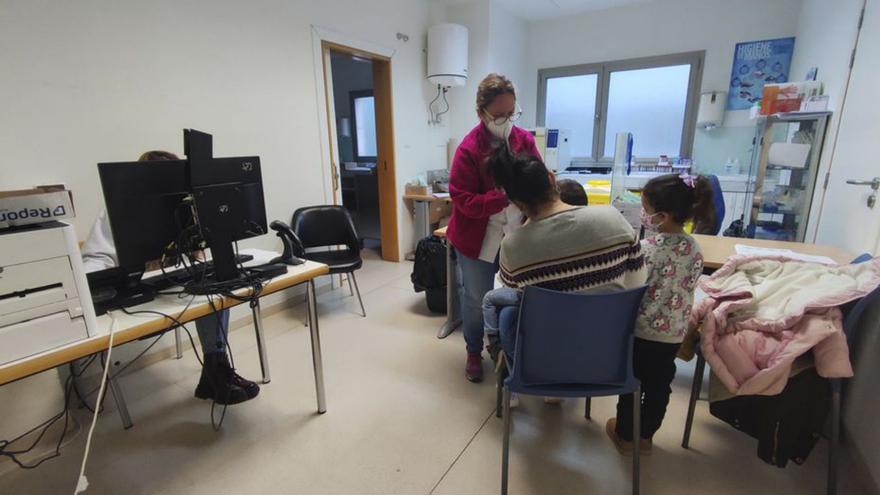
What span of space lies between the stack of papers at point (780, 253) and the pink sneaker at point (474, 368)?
1.38 meters

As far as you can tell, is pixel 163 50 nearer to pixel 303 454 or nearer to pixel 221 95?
pixel 221 95

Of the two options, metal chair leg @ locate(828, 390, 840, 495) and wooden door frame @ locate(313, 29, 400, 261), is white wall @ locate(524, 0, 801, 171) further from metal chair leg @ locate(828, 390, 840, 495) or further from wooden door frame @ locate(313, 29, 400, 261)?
metal chair leg @ locate(828, 390, 840, 495)

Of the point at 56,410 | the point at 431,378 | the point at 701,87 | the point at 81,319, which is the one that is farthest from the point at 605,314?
the point at 701,87

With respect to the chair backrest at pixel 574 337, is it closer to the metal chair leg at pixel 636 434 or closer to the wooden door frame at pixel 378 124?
the metal chair leg at pixel 636 434

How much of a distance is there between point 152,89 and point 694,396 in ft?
10.4

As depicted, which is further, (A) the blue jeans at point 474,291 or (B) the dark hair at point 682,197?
(A) the blue jeans at point 474,291

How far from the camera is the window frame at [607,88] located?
4.82m

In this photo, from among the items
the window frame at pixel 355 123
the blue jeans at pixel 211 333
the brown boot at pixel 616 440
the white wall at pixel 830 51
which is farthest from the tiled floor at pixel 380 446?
the window frame at pixel 355 123

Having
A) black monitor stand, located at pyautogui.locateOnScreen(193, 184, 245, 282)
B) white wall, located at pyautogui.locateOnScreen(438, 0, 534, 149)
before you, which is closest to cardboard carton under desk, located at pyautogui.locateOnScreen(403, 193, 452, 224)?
white wall, located at pyautogui.locateOnScreen(438, 0, 534, 149)

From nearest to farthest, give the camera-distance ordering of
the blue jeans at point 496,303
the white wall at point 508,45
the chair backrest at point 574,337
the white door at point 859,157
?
the chair backrest at point 574,337
the blue jeans at point 496,303
the white door at point 859,157
the white wall at point 508,45

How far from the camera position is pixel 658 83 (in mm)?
5105

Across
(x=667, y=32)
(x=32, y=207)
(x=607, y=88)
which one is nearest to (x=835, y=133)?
(x=667, y=32)

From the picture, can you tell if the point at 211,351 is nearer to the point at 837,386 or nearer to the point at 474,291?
the point at 474,291

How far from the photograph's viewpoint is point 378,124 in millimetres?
4289
